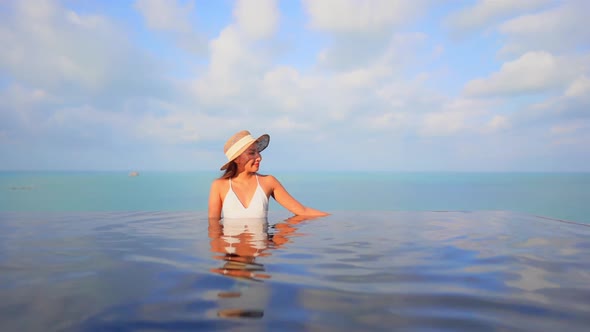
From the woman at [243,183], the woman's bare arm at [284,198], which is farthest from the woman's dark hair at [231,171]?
the woman's bare arm at [284,198]

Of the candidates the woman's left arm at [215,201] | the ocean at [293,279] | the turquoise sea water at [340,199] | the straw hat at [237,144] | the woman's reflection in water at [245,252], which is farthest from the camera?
the turquoise sea water at [340,199]

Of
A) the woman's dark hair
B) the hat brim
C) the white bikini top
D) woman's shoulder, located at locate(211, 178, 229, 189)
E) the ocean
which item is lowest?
the ocean

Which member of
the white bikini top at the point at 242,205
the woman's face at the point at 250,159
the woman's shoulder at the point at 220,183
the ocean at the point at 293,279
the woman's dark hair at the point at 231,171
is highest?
the woman's face at the point at 250,159

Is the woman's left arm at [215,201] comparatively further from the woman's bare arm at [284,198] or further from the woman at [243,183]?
the woman's bare arm at [284,198]

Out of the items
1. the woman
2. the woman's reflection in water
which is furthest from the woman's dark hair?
the woman's reflection in water

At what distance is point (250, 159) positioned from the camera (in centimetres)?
571

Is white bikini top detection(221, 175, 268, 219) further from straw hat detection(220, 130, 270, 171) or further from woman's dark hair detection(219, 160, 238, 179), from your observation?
straw hat detection(220, 130, 270, 171)

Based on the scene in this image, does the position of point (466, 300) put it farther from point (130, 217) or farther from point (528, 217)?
point (130, 217)

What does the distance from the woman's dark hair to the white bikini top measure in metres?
0.17

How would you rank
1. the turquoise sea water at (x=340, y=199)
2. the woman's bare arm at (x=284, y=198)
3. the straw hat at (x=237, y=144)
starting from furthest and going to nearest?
the turquoise sea water at (x=340, y=199), the woman's bare arm at (x=284, y=198), the straw hat at (x=237, y=144)

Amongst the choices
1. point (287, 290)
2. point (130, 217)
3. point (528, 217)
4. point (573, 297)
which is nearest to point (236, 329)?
point (287, 290)

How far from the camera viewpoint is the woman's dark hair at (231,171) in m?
5.81

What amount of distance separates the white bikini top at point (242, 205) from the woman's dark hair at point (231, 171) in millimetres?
174

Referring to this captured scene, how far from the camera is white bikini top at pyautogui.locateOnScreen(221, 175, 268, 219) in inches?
228
